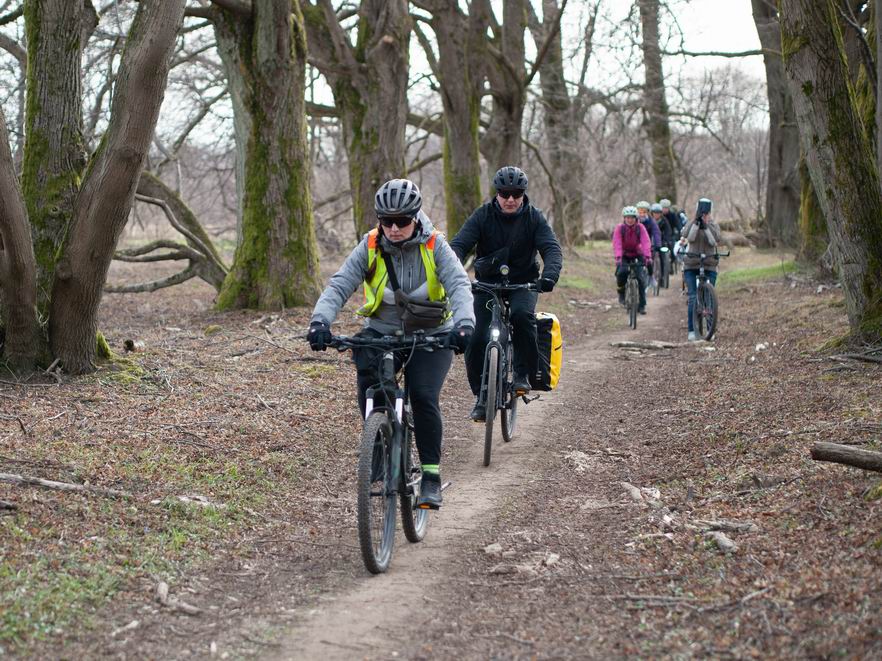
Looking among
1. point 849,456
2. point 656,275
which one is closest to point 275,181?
point 849,456

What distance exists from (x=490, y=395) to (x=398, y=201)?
281 cm

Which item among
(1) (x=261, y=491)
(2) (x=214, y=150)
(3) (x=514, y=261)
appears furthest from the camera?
(2) (x=214, y=150)

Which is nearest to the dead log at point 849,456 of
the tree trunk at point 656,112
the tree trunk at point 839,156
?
the tree trunk at point 839,156

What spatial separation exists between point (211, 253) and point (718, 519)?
12.5m

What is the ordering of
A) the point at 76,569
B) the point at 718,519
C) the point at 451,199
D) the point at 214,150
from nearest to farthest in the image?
the point at 76,569 < the point at 718,519 < the point at 451,199 < the point at 214,150

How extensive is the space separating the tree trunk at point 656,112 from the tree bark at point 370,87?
663 centimetres

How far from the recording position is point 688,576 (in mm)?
5188

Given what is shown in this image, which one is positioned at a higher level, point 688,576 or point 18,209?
point 18,209

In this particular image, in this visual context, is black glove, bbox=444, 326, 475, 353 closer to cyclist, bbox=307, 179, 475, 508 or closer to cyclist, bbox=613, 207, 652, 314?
cyclist, bbox=307, 179, 475, 508

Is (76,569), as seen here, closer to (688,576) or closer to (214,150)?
(688,576)

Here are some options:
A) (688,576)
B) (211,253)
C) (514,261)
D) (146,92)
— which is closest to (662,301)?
(211,253)

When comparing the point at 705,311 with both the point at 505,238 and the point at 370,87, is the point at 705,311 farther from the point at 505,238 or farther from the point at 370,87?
the point at 505,238

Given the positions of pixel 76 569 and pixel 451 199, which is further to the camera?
pixel 451 199

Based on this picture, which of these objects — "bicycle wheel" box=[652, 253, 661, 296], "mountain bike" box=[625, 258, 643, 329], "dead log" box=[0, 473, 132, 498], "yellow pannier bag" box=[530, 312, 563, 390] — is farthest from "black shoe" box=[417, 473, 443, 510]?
"bicycle wheel" box=[652, 253, 661, 296]
